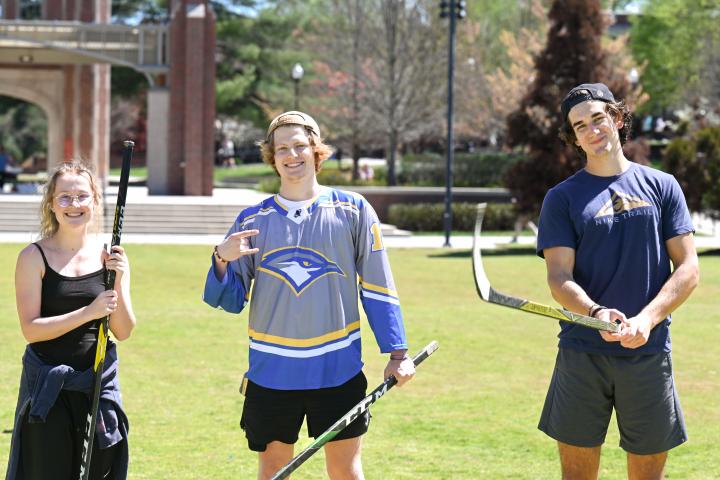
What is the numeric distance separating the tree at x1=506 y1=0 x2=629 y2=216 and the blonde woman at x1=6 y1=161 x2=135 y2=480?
78.0ft

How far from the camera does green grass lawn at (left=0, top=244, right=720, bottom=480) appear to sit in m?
7.50

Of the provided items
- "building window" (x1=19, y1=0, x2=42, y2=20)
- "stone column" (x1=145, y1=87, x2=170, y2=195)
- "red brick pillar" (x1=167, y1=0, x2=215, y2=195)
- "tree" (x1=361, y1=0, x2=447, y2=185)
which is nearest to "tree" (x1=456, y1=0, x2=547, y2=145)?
"tree" (x1=361, y1=0, x2=447, y2=185)

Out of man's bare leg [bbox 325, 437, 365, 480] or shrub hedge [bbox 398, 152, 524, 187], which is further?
shrub hedge [bbox 398, 152, 524, 187]

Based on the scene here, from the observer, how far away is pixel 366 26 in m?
47.1

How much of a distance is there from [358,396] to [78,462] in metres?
1.19

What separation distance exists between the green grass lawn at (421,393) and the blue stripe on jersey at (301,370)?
2.40 metres

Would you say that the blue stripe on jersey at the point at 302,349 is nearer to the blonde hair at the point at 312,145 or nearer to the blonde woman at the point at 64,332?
the blonde woman at the point at 64,332

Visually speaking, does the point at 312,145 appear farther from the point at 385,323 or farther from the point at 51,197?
the point at 51,197

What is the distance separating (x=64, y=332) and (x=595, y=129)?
2317 millimetres

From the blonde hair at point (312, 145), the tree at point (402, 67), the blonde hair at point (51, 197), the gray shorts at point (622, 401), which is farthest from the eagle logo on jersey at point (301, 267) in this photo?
the tree at point (402, 67)

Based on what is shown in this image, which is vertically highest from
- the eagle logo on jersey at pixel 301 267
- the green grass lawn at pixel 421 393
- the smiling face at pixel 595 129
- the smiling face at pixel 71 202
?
the smiling face at pixel 595 129

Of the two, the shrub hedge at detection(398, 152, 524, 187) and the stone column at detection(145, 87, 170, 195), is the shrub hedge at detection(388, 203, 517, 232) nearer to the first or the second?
the stone column at detection(145, 87, 170, 195)

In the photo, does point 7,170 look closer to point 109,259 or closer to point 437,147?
point 437,147

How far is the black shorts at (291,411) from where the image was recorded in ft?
16.0
